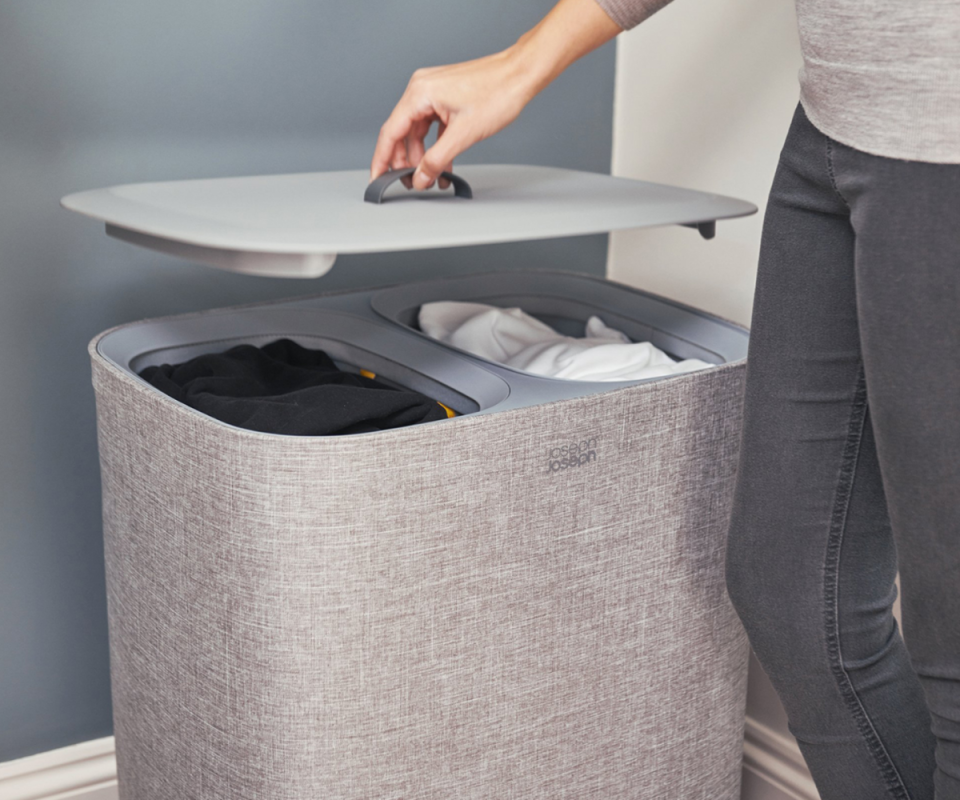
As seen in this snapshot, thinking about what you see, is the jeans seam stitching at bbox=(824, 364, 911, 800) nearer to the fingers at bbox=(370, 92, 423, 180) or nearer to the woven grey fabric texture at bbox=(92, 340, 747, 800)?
the woven grey fabric texture at bbox=(92, 340, 747, 800)

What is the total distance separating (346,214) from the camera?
0.80 m

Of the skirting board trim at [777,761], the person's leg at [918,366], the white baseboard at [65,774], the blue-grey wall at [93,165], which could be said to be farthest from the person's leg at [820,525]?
the white baseboard at [65,774]

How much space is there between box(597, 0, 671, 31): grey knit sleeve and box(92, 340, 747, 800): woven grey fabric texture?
0.98 ft

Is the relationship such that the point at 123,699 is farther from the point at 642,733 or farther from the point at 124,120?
the point at 124,120

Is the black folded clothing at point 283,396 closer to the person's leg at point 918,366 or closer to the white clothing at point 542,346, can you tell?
the white clothing at point 542,346

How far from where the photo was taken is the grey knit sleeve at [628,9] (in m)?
0.77

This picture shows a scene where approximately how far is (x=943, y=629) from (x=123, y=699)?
733mm

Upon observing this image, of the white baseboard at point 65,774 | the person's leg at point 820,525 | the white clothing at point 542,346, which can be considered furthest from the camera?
the white baseboard at point 65,774

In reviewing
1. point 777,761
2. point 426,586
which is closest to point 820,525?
point 426,586

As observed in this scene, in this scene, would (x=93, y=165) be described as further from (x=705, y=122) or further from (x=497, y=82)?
(x=705, y=122)

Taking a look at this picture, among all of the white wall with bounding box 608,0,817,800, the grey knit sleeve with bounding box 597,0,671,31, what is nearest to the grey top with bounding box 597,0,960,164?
the grey knit sleeve with bounding box 597,0,671,31

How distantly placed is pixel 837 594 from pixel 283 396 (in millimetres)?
467

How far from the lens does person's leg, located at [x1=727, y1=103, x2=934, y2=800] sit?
70 cm

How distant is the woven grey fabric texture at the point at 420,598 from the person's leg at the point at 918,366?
0.29 metres
